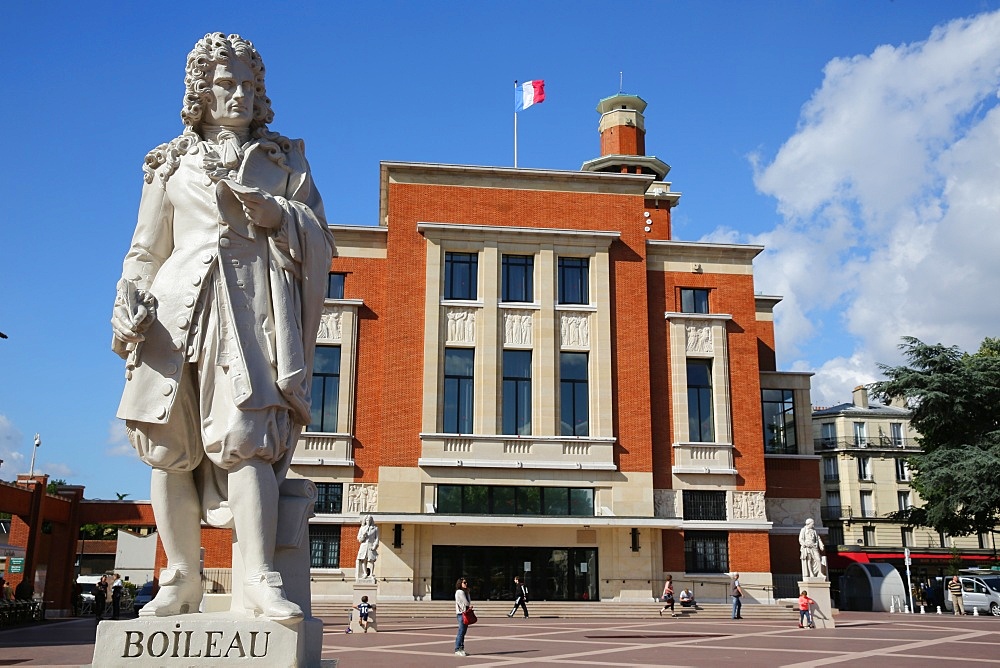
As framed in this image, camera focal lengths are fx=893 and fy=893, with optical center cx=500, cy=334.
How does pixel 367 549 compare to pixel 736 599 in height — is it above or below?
above

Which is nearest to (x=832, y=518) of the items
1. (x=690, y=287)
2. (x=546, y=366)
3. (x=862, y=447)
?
(x=862, y=447)

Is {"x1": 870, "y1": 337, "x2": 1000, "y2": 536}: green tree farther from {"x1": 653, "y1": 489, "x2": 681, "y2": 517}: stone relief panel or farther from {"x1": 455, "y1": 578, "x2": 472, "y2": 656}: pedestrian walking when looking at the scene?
Answer: {"x1": 455, "y1": 578, "x2": 472, "y2": 656}: pedestrian walking

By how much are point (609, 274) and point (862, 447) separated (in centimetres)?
3394

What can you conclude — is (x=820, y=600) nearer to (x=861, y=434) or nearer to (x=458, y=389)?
(x=458, y=389)

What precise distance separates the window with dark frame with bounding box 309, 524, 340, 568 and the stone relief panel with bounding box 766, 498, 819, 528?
1807 centimetres

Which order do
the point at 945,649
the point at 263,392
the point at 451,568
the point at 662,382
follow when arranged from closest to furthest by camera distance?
the point at 263,392 < the point at 945,649 < the point at 451,568 < the point at 662,382

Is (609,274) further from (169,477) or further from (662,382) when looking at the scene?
(169,477)

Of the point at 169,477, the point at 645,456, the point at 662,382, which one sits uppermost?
the point at 662,382

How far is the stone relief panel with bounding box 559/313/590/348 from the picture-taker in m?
35.5

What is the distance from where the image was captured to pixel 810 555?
28016mm

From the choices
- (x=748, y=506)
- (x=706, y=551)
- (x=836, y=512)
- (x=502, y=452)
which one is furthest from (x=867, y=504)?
(x=502, y=452)

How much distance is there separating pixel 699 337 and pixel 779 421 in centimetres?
631

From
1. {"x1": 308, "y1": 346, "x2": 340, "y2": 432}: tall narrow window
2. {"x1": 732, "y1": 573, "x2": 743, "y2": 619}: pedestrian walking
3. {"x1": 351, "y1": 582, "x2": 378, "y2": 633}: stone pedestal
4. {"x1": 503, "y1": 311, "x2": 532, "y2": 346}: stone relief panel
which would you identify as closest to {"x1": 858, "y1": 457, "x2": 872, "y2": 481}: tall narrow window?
{"x1": 732, "y1": 573, "x2": 743, "y2": 619}: pedestrian walking

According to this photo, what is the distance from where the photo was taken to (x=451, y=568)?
3347 centimetres
